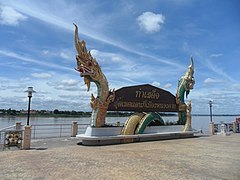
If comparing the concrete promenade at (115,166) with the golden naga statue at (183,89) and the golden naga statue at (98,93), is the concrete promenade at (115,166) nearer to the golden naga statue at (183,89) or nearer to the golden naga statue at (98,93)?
the golden naga statue at (98,93)

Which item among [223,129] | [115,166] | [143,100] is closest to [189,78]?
[143,100]

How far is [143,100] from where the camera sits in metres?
15.3

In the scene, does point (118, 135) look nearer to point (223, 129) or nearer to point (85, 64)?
point (85, 64)

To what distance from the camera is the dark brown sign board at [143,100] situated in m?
14.2

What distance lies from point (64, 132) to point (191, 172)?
12.3 metres

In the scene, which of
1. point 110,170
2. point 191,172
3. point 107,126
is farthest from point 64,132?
point 191,172

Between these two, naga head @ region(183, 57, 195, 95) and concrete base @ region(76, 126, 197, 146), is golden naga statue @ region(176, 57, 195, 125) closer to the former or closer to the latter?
naga head @ region(183, 57, 195, 95)

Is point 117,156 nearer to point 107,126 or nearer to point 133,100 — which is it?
point 107,126

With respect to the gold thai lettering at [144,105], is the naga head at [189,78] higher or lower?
higher

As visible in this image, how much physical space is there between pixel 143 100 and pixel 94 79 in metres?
3.78

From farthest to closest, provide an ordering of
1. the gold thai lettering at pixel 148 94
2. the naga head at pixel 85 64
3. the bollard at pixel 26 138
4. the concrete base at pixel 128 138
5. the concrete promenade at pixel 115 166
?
the gold thai lettering at pixel 148 94
the naga head at pixel 85 64
the concrete base at pixel 128 138
the bollard at pixel 26 138
the concrete promenade at pixel 115 166

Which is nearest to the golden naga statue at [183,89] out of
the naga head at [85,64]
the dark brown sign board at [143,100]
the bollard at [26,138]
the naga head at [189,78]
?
the naga head at [189,78]

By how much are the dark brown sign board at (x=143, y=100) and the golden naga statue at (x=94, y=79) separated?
0.60 metres

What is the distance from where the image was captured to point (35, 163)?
26.4ft
